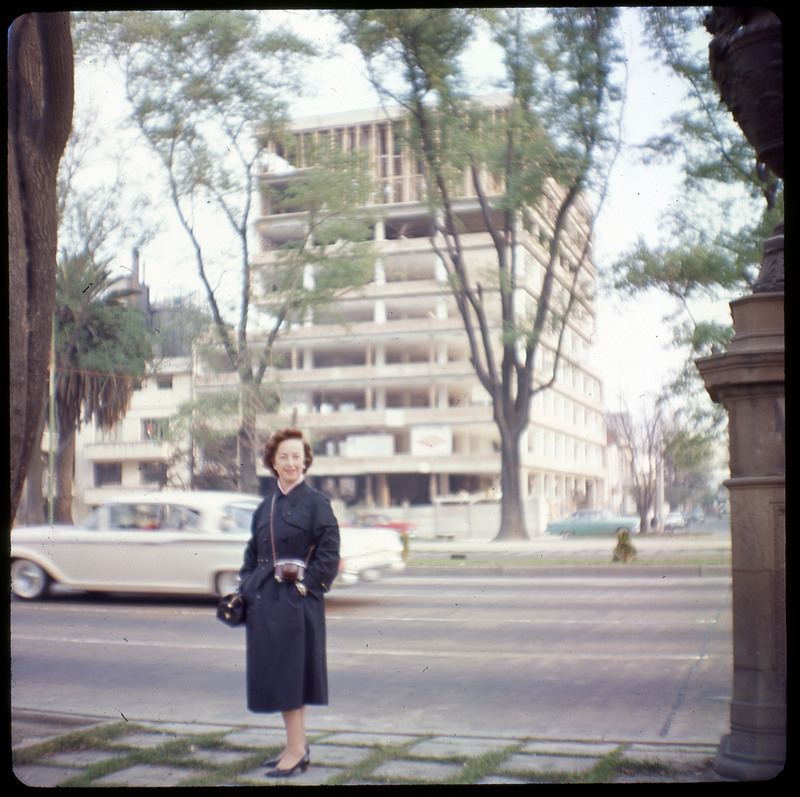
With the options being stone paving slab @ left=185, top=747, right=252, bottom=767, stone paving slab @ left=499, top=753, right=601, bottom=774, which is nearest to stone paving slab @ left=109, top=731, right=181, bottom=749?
stone paving slab @ left=185, top=747, right=252, bottom=767

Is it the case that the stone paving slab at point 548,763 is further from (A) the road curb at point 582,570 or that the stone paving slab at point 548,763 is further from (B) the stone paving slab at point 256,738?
(A) the road curb at point 582,570

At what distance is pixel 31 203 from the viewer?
14.3 feet

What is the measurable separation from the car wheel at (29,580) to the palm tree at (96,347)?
4.37 m

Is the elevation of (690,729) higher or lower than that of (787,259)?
lower

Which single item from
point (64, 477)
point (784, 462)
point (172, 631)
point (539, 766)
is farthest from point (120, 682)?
point (784, 462)

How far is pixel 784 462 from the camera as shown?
4.25 meters

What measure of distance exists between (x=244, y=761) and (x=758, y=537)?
2.66 meters

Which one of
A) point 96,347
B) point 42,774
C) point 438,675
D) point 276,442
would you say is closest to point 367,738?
point 42,774

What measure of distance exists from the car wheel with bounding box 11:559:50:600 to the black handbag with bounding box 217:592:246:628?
690 cm

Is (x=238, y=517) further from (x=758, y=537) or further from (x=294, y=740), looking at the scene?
(x=758, y=537)

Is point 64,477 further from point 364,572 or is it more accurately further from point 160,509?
point 364,572

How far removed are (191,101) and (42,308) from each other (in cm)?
310

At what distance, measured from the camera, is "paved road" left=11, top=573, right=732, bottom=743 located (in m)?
5.74

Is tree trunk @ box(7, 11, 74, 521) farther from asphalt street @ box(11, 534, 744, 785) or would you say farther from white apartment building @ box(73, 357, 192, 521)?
white apartment building @ box(73, 357, 192, 521)
